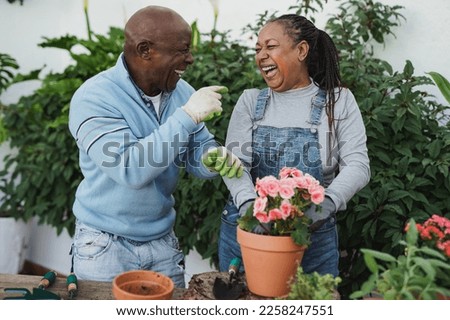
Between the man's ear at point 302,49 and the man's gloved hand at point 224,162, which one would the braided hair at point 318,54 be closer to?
the man's ear at point 302,49

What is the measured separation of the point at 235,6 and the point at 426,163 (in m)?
1.74

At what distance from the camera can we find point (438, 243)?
1.31 metres

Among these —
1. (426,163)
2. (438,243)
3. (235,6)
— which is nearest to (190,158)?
(438,243)

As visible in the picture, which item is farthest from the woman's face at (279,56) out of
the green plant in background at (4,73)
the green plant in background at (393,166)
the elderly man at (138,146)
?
the green plant in background at (4,73)

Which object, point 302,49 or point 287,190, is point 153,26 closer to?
point 302,49

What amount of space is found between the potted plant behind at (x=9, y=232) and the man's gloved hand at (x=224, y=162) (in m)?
2.63

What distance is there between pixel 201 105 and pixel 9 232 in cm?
288

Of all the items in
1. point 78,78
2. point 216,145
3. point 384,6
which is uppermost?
point 384,6

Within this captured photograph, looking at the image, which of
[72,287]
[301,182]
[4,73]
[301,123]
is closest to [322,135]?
[301,123]

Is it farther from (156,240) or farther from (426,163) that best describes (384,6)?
(156,240)

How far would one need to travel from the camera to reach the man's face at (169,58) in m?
1.62

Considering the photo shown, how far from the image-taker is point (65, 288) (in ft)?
5.17

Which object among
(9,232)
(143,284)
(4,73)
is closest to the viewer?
(143,284)

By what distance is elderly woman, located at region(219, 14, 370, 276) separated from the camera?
1734mm
